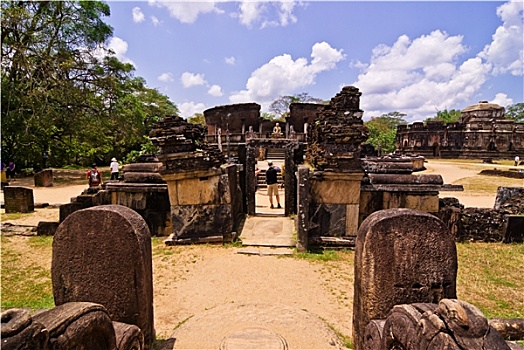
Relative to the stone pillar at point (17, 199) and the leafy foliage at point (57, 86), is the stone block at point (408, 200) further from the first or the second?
the leafy foliage at point (57, 86)

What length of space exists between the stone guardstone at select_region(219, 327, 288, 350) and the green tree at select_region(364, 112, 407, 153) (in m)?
32.2

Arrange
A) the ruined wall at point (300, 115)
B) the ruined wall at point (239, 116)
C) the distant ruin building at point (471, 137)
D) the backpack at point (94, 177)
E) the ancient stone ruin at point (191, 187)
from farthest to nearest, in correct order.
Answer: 1. the ruined wall at point (239, 116)
2. the ruined wall at point (300, 115)
3. the distant ruin building at point (471, 137)
4. the backpack at point (94, 177)
5. the ancient stone ruin at point (191, 187)

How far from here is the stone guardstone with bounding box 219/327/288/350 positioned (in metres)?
2.96

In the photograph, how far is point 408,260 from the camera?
8.55 ft

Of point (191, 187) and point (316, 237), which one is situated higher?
point (191, 187)

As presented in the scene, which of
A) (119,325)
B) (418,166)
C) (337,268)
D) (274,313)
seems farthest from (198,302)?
(418,166)

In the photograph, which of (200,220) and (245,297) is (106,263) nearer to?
(245,297)

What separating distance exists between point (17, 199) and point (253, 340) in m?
10.0

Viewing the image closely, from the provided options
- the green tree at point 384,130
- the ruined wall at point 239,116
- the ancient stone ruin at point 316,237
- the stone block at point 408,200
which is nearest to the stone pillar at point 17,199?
the ancient stone ruin at point 316,237

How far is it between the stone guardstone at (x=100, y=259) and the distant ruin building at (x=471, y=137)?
35.3 metres

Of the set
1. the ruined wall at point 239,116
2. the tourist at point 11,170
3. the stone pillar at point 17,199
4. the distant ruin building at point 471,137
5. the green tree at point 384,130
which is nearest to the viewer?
the stone pillar at point 17,199

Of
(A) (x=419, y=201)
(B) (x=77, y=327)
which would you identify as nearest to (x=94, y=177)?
(A) (x=419, y=201)

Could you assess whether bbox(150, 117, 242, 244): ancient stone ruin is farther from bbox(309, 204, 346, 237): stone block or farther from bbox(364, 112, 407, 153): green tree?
bbox(364, 112, 407, 153): green tree

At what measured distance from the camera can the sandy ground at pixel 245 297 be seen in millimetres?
3291
